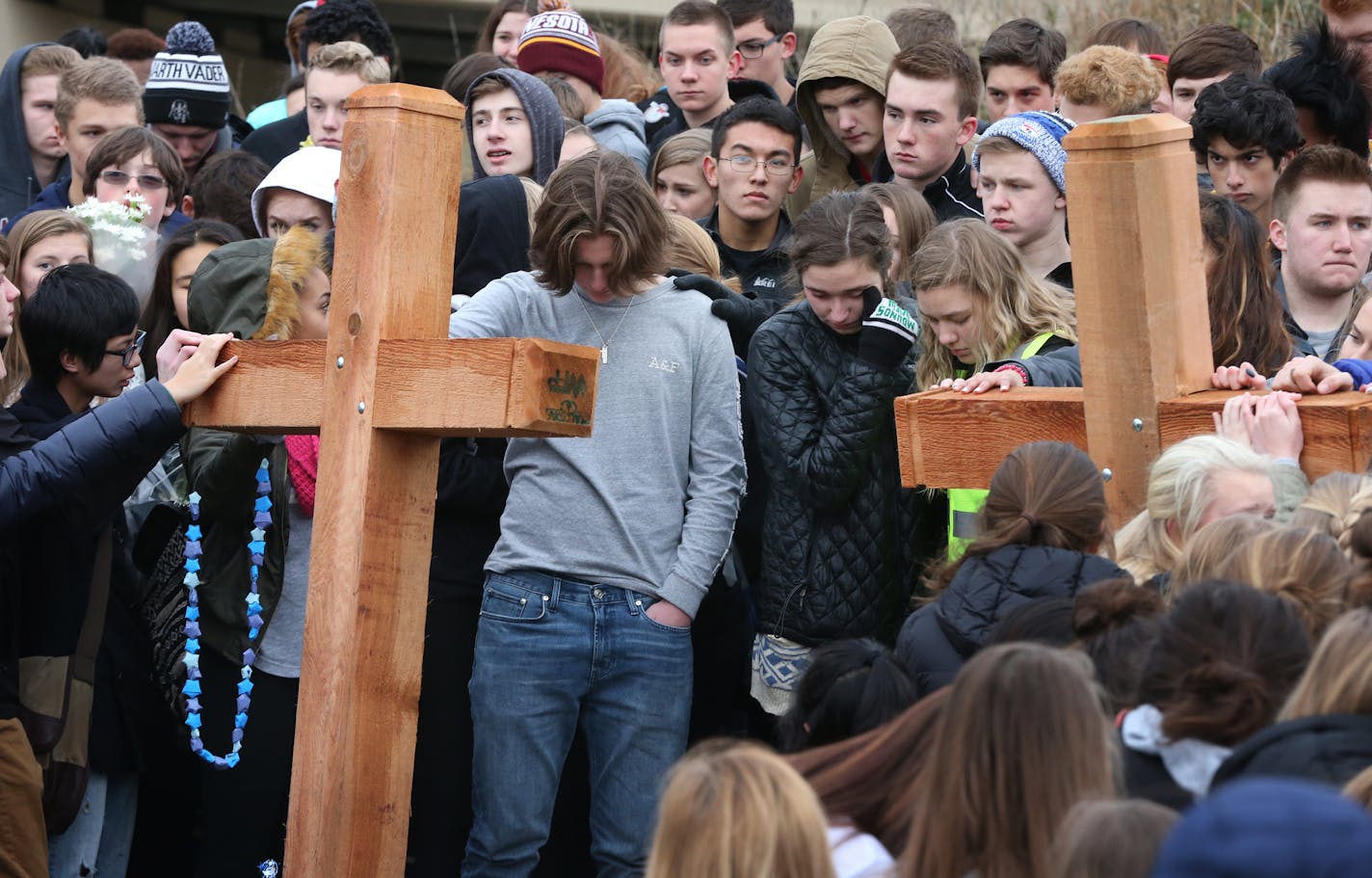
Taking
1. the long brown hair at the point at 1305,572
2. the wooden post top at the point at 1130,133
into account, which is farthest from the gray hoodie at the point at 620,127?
the long brown hair at the point at 1305,572

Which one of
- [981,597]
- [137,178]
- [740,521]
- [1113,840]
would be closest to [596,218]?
[740,521]

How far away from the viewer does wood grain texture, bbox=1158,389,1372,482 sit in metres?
3.15

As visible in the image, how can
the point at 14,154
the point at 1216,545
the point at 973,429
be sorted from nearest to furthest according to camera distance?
the point at 1216,545 → the point at 973,429 → the point at 14,154

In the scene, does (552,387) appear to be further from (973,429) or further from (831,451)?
(831,451)

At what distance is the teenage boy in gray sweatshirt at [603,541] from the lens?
14.0 feet

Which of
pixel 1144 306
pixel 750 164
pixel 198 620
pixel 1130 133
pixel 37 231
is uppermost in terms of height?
pixel 750 164

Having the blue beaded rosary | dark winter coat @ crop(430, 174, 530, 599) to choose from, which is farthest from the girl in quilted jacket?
the blue beaded rosary

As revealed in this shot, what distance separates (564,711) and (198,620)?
1.14m

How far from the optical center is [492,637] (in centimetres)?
432

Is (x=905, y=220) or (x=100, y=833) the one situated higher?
(x=905, y=220)

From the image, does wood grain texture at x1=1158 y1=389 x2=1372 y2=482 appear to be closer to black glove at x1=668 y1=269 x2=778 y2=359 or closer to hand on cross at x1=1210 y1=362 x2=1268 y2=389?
hand on cross at x1=1210 y1=362 x2=1268 y2=389

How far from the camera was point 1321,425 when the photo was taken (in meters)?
3.21

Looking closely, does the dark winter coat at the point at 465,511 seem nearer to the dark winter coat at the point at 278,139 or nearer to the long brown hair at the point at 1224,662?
the long brown hair at the point at 1224,662

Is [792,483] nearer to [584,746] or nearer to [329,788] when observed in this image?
[584,746]
